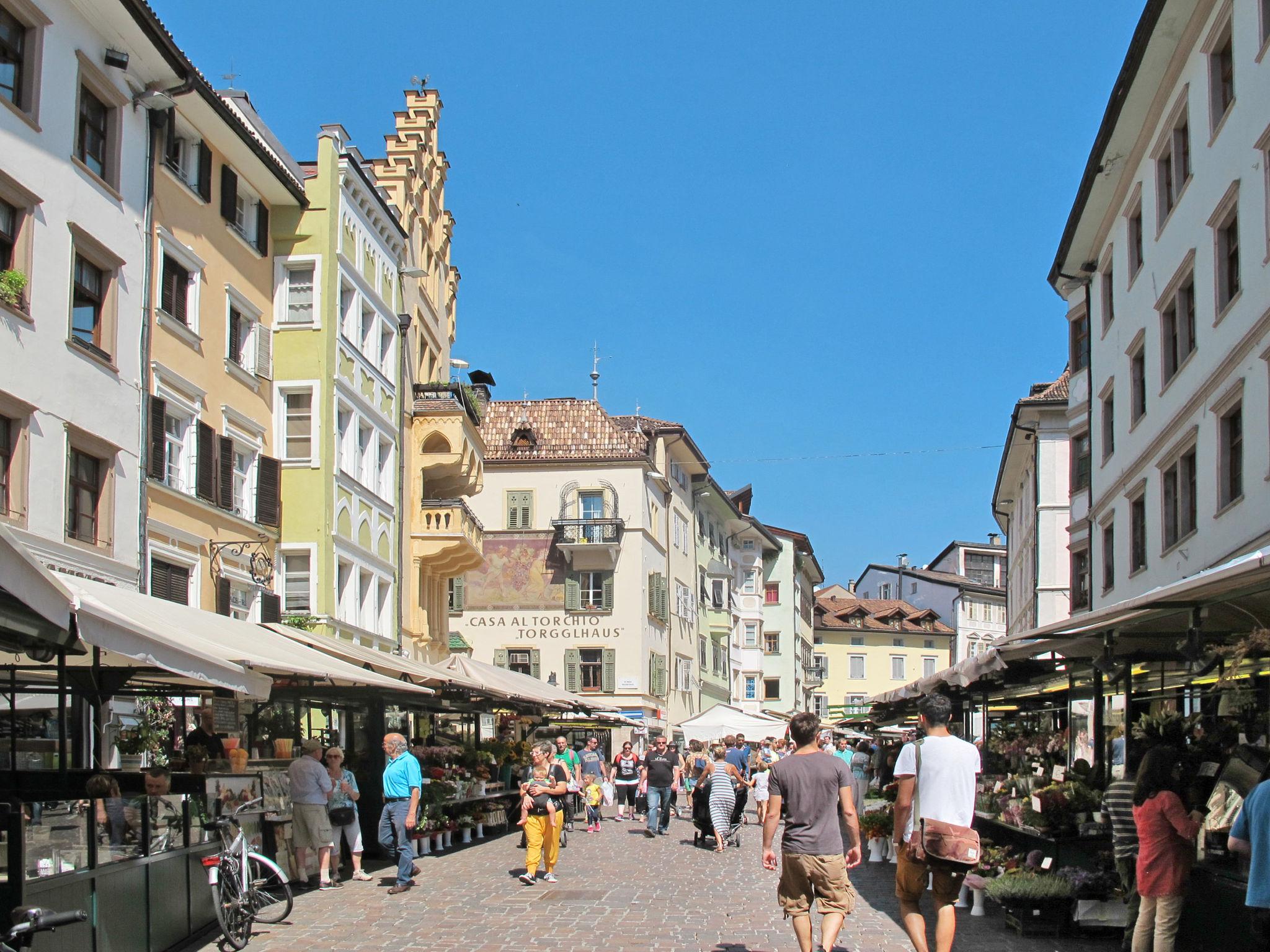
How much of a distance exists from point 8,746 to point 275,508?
1220 centimetres

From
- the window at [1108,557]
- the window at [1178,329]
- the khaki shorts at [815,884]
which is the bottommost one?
the khaki shorts at [815,884]

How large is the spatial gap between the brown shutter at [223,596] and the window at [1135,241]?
653 inches

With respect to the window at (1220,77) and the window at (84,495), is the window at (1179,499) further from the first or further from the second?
the window at (84,495)

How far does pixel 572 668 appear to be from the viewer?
56.2m

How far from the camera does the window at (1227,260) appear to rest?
20500mm

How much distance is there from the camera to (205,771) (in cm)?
1639

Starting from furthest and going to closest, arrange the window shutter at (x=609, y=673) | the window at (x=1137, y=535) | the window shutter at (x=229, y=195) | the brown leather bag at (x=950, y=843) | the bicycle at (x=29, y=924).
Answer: the window shutter at (x=609, y=673) → the window shutter at (x=229, y=195) → the window at (x=1137, y=535) → the brown leather bag at (x=950, y=843) → the bicycle at (x=29, y=924)

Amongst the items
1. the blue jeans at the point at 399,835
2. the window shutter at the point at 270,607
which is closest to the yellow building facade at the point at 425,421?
the window shutter at the point at 270,607

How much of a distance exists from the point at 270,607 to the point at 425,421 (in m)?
10.9

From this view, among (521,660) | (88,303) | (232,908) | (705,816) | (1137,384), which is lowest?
(705,816)

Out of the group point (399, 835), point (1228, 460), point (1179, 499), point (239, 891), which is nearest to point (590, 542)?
point (1179, 499)

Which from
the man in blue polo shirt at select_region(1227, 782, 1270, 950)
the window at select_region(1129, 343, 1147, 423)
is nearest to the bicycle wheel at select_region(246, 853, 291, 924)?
the man in blue polo shirt at select_region(1227, 782, 1270, 950)

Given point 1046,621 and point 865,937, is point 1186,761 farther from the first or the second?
point 1046,621

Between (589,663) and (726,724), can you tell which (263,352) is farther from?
(589,663)
